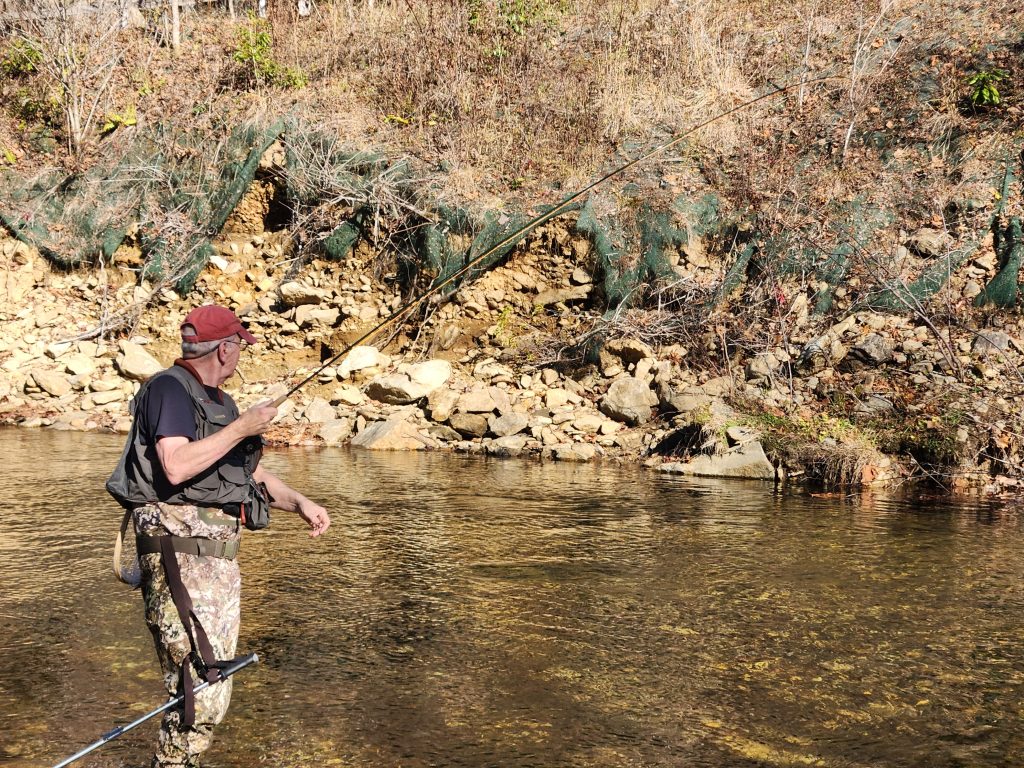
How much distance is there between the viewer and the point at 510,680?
462 cm

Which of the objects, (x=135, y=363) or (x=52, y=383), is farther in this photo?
(x=135, y=363)

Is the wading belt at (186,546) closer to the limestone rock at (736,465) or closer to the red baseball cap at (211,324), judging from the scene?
the red baseball cap at (211,324)

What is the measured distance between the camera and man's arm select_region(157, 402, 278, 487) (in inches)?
121

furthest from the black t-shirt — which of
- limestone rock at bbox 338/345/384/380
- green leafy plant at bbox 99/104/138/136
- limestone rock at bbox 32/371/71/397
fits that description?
green leafy plant at bbox 99/104/138/136

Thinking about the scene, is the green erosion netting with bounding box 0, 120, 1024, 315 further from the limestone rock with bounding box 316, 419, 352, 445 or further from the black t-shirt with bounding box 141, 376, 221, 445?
the black t-shirt with bounding box 141, 376, 221, 445

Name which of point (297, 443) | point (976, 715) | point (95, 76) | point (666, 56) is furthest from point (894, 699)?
point (95, 76)

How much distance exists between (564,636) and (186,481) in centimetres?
266

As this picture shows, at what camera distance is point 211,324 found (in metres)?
3.37

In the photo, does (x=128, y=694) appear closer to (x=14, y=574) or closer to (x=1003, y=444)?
(x=14, y=574)

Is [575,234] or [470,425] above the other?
[575,234]

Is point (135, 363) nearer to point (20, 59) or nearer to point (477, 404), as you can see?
point (477, 404)

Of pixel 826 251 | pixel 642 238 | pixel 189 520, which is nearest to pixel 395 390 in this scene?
pixel 642 238

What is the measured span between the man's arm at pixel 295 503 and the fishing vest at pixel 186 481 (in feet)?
0.99

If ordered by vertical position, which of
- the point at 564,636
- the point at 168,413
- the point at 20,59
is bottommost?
the point at 564,636
